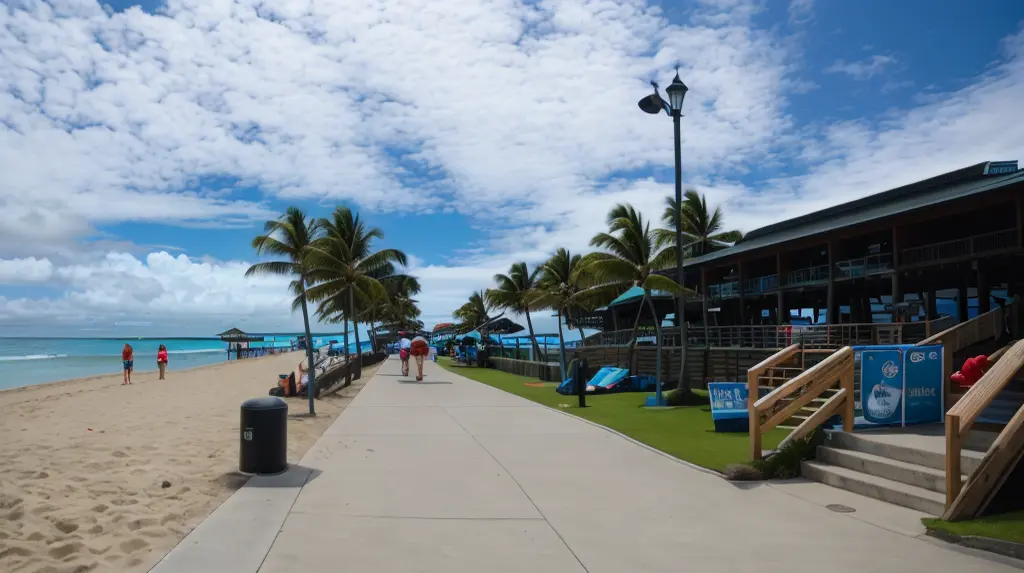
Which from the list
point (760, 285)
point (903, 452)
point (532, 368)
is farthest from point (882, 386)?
point (760, 285)

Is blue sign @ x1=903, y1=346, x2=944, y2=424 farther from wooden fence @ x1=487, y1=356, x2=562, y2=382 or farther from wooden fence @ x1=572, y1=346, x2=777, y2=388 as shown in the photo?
wooden fence @ x1=487, y1=356, x2=562, y2=382

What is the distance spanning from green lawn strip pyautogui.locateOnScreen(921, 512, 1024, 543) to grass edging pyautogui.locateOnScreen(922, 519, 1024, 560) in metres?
0.03

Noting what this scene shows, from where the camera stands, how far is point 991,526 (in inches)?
218

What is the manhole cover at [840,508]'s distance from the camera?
660 cm

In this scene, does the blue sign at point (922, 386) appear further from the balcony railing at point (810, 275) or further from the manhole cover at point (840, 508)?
the balcony railing at point (810, 275)

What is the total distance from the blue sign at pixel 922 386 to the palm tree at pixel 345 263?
13807 millimetres

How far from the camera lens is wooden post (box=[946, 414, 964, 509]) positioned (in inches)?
235

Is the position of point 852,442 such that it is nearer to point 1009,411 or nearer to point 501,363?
point 1009,411

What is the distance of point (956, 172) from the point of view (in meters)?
30.8

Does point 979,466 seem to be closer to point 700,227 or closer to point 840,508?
point 840,508

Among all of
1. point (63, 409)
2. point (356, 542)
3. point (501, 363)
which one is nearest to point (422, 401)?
point (63, 409)

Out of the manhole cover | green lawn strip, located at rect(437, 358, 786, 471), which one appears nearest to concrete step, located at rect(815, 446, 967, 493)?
the manhole cover

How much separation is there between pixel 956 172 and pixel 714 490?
30.3 m

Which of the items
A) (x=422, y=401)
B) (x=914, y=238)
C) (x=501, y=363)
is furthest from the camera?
(x=501, y=363)
